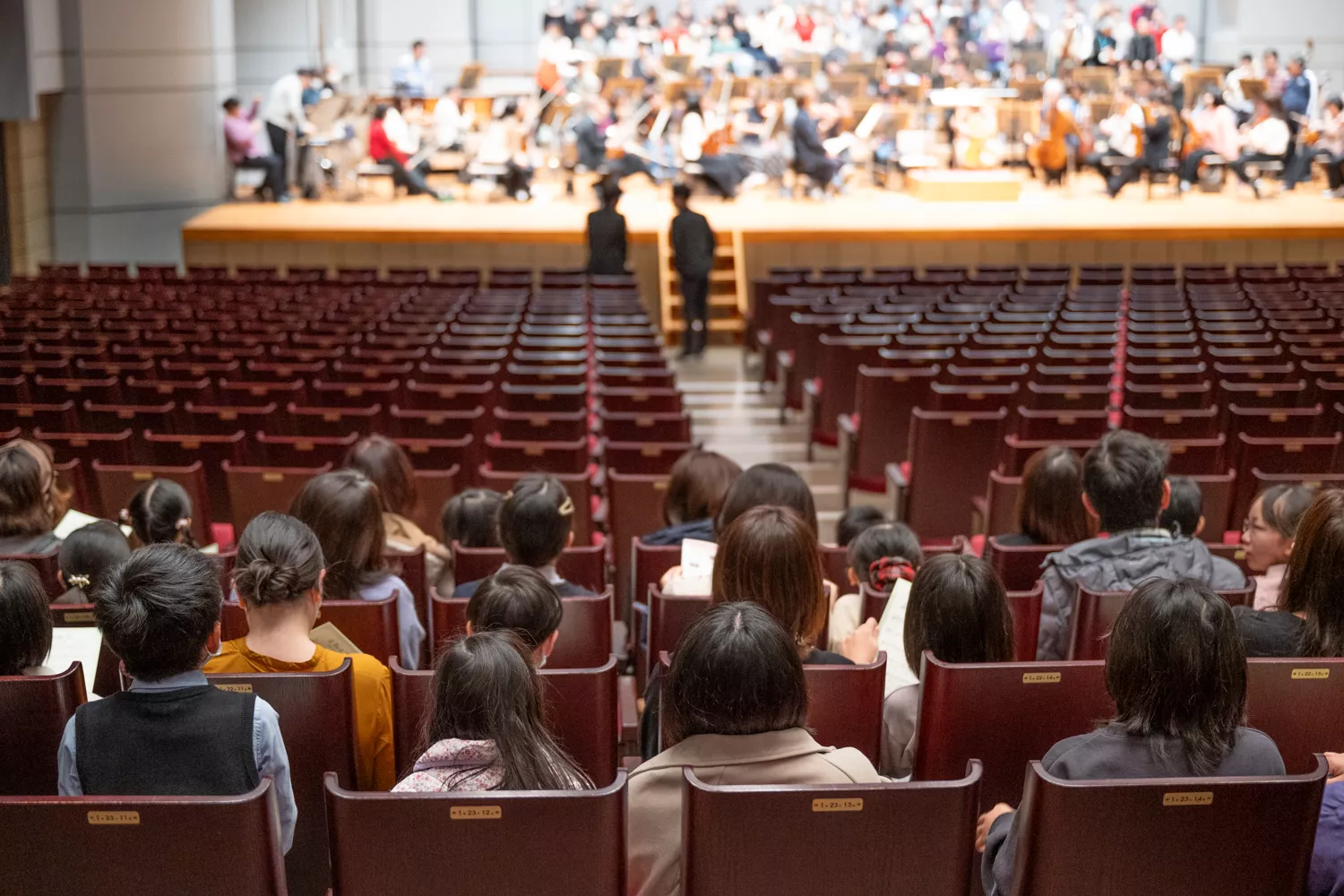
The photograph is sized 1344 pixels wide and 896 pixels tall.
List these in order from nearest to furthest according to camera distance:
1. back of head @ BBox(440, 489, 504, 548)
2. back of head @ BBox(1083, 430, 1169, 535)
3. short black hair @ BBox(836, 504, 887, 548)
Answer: back of head @ BBox(1083, 430, 1169, 535)
back of head @ BBox(440, 489, 504, 548)
short black hair @ BBox(836, 504, 887, 548)

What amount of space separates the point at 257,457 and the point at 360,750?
2.90m

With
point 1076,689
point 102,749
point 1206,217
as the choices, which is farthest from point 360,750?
point 1206,217

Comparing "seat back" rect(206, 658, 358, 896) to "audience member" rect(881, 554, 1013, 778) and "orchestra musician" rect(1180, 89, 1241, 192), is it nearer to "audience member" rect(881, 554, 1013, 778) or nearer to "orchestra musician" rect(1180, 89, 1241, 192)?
"audience member" rect(881, 554, 1013, 778)

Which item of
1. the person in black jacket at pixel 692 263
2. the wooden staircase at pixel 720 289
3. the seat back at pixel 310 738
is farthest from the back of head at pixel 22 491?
the wooden staircase at pixel 720 289

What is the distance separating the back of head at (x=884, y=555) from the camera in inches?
136

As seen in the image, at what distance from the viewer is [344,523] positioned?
3289mm

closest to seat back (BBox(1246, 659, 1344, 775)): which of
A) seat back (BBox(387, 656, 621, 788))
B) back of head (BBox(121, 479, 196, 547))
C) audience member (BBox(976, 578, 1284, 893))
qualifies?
audience member (BBox(976, 578, 1284, 893))

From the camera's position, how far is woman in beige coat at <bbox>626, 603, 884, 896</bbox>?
218 cm

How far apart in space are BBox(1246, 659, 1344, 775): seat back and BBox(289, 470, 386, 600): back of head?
195 centimetres

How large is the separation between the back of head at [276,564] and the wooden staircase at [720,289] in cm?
893

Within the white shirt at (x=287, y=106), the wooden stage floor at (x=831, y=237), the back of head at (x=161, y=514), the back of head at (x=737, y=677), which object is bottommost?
the back of head at (x=161, y=514)

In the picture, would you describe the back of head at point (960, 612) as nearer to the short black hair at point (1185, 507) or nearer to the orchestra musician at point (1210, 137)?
the short black hair at point (1185, 507)

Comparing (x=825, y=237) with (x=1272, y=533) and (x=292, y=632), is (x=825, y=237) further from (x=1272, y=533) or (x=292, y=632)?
(x=292, y=632)

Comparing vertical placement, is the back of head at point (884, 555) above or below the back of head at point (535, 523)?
below
